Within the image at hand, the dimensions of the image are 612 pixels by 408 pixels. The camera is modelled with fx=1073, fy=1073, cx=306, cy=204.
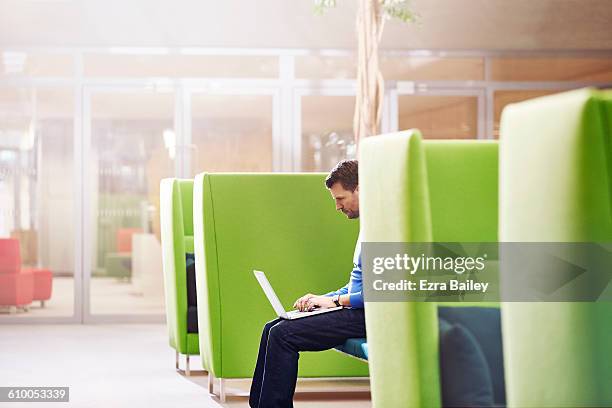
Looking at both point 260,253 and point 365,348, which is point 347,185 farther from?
point 260,253

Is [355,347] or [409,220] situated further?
[355,347]

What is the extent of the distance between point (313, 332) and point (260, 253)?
1002 mm

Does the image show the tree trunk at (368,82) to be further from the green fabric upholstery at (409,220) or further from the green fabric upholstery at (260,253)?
the green fabric upholstery at (409,220)

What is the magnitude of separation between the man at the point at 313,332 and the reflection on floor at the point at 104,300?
5692 mm

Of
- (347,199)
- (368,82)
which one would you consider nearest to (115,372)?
(368,82)

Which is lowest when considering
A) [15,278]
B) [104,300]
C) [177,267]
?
[104,300]

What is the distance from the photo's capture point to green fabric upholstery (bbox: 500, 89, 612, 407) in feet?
7.36

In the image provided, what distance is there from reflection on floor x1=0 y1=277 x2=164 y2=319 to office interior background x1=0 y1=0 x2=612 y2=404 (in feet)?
0.04

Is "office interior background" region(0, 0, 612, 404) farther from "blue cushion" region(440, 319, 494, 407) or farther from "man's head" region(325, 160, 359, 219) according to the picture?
"blue cushion" region(440, 319, 494, 407)

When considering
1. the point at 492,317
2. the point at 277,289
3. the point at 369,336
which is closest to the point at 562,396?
the point at 492,317

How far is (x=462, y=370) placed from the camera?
2643 mm

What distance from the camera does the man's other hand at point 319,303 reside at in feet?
13.5

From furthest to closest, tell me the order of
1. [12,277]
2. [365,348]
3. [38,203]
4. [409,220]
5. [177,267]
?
[38,203]
[12,277]
[177,267]
[365,348]
[409,220]

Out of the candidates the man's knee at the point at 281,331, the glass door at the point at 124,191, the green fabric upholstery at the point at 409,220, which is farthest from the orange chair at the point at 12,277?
the green fabric upholstery at the point at 409,220
